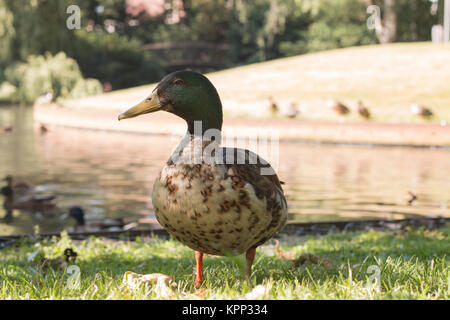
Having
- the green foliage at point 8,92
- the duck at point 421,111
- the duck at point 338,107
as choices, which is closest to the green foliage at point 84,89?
the green foliage at point 8,92

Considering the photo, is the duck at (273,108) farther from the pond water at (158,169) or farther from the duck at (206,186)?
the duck at (206,186)

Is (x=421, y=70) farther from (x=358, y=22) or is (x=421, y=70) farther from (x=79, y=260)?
(x=79, y=260)

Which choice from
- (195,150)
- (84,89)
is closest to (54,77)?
(84,89)

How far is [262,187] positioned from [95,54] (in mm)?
48158

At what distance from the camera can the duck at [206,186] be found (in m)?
3.58

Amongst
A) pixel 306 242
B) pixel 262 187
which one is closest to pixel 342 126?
pixel 306 242

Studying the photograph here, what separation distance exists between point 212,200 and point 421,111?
22306mm

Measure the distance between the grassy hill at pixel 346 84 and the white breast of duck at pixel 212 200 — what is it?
22.2m

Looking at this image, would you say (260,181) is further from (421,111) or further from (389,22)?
(389,22)

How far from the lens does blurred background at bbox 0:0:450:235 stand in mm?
12305

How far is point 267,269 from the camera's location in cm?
495

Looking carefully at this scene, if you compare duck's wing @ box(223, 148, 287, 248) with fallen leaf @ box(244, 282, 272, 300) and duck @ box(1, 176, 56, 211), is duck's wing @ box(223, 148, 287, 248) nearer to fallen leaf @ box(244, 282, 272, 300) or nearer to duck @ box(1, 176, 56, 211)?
fallen leaf @ box(244, 282, 272, 300)

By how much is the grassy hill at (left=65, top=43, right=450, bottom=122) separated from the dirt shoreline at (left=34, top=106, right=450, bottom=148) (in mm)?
2547

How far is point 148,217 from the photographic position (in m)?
10.3
